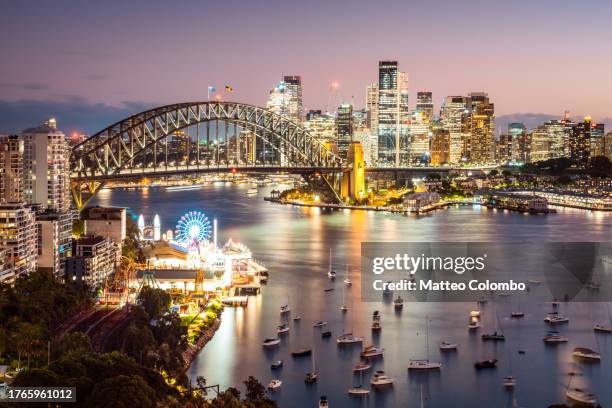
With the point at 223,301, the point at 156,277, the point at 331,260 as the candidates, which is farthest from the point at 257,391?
the point at 331,260

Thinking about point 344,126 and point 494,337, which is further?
point 344,126

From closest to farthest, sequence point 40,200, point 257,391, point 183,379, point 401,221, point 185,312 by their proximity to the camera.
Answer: point 257,391 < point 183,379 < point 185,312 < point 40,200 < point 401,221

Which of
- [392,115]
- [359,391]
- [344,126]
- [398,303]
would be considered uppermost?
[392,115]

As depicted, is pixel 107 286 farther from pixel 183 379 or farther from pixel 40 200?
pixel 40 200

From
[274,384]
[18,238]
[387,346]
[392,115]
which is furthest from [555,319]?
[392,115]

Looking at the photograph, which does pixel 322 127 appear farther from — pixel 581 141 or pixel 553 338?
pixel 553 338

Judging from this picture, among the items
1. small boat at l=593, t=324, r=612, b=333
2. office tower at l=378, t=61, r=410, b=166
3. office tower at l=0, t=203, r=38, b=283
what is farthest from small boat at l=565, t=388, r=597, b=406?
office tower at l=378, t=61, r=410, b=166

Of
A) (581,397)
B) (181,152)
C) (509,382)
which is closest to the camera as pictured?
(581,397)
